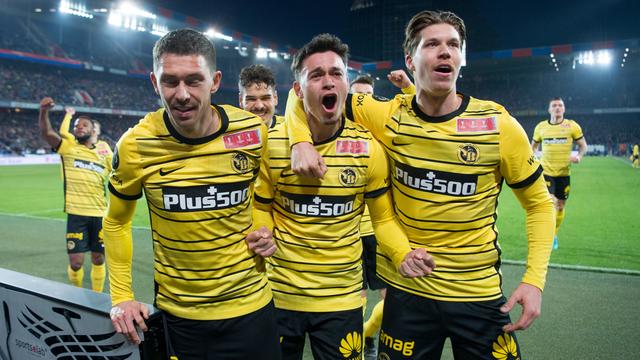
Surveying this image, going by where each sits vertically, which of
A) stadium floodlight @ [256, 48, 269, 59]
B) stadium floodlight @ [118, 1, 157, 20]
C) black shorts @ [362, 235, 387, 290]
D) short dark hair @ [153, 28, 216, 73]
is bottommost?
black shorts @ [362, 235, 387, 290]

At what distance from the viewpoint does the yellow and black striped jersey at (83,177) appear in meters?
5.79

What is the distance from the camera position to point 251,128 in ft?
7.19

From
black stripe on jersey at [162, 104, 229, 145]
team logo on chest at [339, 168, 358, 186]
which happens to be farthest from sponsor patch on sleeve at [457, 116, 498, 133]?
black stripe on jersey at [162, 104, 229, 145]

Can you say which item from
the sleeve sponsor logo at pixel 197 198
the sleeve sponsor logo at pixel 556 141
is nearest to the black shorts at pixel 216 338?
the sleeve sponsor logo at pixel 197 198

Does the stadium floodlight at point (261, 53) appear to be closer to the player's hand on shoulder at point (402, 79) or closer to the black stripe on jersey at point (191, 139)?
the player's hand on shoulder at point (402, 79)

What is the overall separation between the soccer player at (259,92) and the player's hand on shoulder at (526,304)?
2.26 metres

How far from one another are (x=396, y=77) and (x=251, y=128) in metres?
1.33

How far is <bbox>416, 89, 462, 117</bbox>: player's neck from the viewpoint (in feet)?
7.54

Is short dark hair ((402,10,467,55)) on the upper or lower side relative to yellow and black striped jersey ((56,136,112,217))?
upper

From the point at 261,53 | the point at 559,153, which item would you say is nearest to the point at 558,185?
the point at 559,153

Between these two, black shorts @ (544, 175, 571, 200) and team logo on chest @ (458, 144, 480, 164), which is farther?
black shorts @ (544, 175, 571, 200)

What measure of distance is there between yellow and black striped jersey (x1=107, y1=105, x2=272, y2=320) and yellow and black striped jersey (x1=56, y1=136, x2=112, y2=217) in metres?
4.18

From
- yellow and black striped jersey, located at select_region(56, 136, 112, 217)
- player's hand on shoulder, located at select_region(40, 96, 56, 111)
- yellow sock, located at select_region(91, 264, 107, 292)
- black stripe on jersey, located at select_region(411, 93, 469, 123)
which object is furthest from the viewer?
yellow and black striped jersey, located at select_region(56, 136, 112, 217)

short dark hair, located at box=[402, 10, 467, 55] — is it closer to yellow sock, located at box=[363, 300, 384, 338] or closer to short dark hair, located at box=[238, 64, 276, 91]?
short dark hair, located at box=[238, 64, 276, 91]
